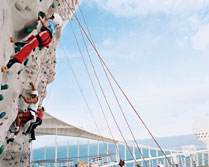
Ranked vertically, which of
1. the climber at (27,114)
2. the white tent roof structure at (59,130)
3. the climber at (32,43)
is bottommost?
the white tent roof structure at (59,130)

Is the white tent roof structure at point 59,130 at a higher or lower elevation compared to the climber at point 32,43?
lower

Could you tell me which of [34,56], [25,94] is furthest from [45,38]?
[25,94]

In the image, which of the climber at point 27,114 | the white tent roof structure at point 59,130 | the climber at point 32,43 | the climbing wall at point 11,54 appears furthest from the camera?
the white tent roof structure at point 59,130

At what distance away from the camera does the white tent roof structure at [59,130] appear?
33.2 feet

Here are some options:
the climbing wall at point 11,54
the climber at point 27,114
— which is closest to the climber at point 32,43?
the climbing wall at point 11,54

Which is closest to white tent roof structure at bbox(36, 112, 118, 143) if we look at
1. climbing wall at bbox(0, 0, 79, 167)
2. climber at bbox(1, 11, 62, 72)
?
climbing wall at bbox(0, 0, 79, 167)

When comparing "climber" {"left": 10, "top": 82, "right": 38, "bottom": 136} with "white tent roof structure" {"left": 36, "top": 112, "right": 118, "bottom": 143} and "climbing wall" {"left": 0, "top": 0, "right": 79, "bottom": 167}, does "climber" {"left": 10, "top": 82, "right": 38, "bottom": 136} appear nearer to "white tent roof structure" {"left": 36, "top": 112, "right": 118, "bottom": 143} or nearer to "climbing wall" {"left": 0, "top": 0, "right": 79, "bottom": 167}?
"climbing wall" {"left": 0, "top": 0, "right": 79, "bottom": 167}

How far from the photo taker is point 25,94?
308 centimetres

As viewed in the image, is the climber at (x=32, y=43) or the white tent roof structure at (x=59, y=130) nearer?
the climber at (x=32, y=43)

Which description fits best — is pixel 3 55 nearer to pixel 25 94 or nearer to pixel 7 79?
pixel 7 79

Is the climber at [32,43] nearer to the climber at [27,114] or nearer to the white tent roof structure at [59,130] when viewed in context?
the climber at [27,114]

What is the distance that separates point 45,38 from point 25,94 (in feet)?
3.94

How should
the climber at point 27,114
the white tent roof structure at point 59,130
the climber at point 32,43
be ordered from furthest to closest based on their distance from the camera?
1. the white tent roof structure at point 59,130
2. the climber at point 27,114
3. the climber at point 32,43

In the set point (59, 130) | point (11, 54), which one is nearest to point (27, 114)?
point (11, 54)
